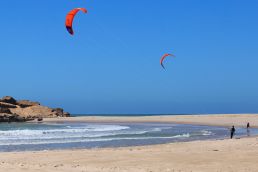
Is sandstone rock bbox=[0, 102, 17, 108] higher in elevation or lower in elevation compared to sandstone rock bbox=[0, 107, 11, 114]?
higher

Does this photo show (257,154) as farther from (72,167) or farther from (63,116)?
(63,116)

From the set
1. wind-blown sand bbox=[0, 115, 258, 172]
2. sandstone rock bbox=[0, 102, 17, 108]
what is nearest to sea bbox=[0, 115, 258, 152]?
wind-blown sand bbox=[0, 115, 258, 172]

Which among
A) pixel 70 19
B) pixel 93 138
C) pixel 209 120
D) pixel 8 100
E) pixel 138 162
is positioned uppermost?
pixel 70 19

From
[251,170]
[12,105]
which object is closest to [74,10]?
[251,170]

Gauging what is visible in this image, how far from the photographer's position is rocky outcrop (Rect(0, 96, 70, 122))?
180 ft

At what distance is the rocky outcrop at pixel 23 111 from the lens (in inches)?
2159

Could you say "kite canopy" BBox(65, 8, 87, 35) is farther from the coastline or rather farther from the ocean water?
the coastline

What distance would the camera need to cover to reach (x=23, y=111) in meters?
62.4

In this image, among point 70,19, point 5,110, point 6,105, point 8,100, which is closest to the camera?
point 70,19

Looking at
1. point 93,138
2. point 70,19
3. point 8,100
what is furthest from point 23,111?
point 70,19

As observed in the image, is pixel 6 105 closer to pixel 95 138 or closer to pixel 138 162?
pixel 95 138

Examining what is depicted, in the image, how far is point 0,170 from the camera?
10672mm

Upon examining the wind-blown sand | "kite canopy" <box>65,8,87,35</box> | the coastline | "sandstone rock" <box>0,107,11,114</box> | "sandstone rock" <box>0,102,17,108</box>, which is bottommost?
the wind-blown sand

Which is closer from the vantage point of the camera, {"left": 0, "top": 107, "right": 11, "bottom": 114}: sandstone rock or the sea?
the sea
